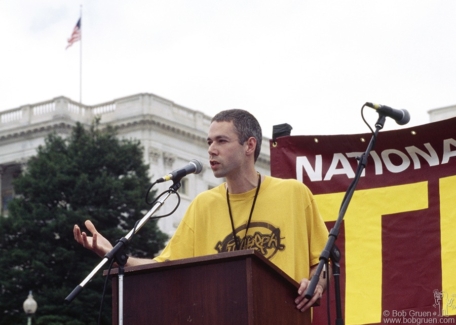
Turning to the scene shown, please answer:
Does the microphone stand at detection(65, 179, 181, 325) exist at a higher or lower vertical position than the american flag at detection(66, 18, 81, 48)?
lower

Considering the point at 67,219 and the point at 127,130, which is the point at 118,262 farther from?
the point at 127,130

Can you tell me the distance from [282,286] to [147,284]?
0.75 meters

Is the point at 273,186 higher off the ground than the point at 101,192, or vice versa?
the point at 101,192

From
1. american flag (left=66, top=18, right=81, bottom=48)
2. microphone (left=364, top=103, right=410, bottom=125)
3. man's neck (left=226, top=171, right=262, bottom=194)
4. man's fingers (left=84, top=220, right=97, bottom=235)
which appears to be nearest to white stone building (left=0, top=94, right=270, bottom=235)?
american flag (left=66, top=18, right=81, bottom=48)

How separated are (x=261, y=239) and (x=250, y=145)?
59 centimetres

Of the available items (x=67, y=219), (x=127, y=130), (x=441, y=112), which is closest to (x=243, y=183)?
(x=67, y=219)

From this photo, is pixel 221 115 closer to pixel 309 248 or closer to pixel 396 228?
pixel 309 248

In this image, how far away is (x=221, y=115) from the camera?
25.8 feet

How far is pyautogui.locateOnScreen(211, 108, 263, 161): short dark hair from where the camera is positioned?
25.5 ft

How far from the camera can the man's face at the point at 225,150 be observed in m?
7.70

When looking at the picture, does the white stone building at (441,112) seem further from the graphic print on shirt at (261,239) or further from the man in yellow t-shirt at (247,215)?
the graphic print on shirt at (261,239)

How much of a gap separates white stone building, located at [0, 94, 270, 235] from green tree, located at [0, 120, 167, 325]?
16786mm

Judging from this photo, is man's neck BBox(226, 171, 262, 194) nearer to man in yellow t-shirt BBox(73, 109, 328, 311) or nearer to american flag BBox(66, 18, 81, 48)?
man in yellow t-shirt BBox(73, 109, 328, 311)

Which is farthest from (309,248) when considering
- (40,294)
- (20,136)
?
(20,136)
